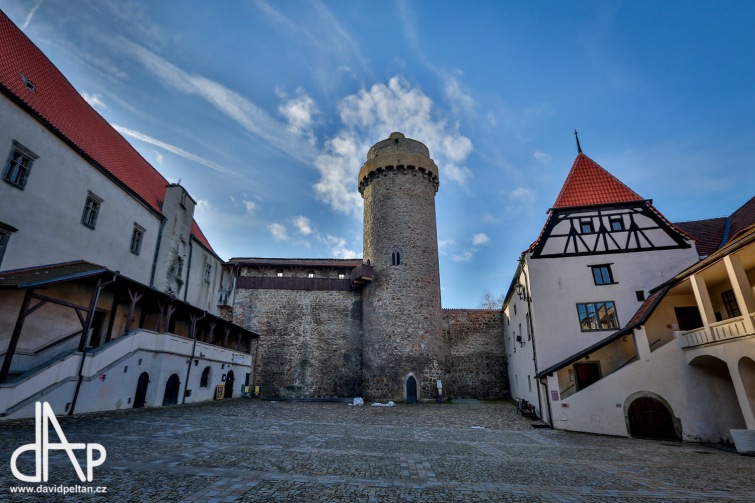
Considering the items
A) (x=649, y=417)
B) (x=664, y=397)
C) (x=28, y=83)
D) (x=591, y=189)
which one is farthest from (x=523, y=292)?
(x=28, y=83)

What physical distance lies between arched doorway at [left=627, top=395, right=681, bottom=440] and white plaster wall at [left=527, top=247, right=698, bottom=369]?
2.82 meters

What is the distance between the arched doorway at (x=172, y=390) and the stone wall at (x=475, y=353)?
51.9ft

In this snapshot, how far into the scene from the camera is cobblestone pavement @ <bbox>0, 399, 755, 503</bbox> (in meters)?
4.85

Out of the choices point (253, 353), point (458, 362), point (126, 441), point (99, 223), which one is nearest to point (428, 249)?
point (458, 362)

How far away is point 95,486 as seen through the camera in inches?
185

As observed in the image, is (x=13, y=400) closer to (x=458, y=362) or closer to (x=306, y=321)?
(x=306, y=321)

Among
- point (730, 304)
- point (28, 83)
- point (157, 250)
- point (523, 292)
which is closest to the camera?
point (730, 304)

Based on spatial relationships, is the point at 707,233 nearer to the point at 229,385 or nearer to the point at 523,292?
the point at 523,292

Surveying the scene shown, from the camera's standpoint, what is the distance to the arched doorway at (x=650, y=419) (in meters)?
11.1

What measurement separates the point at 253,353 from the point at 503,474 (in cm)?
2198

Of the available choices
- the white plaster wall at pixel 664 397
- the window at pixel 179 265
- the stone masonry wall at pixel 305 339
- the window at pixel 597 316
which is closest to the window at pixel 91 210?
the window at pixel 179 265

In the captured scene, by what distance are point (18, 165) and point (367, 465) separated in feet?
47.2

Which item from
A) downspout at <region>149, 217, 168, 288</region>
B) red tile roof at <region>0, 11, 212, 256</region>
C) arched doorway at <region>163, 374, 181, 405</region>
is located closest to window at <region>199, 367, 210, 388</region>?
arched doorway at <region>163, 374, 181, 405</region>

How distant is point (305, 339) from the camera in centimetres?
2544
